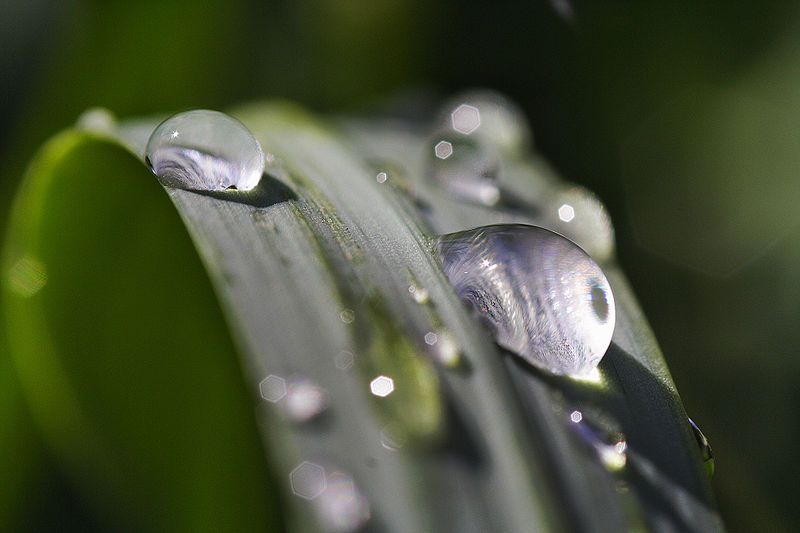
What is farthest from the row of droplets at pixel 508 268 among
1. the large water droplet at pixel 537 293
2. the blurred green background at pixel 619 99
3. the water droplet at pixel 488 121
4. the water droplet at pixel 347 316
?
the water droplet at pixel 488 121

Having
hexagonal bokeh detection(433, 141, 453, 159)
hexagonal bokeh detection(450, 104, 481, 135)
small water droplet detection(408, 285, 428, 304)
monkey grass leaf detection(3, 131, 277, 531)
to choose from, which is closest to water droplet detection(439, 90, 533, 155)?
hexagonal bokeh detection(450, 104, 481, 135)

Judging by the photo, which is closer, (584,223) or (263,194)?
(263,194)

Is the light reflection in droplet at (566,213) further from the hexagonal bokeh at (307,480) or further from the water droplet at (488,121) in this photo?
the hexagonal bokeh at (307,480)

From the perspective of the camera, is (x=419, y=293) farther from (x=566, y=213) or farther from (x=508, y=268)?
(x=566, y=213)

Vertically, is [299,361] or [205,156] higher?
[205,156]

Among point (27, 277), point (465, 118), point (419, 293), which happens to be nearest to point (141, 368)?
point (27, 277)

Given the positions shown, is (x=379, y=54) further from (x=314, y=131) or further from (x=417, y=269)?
Result: (x=417, y=269)
